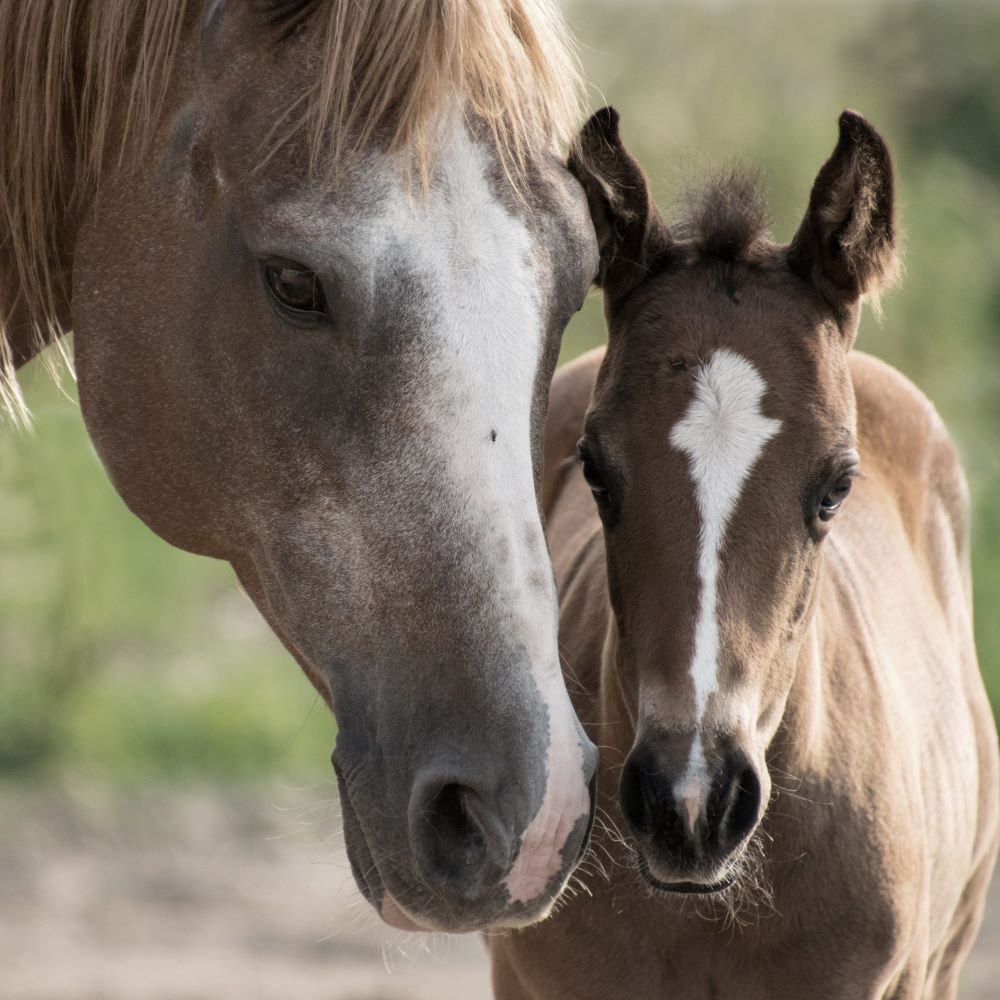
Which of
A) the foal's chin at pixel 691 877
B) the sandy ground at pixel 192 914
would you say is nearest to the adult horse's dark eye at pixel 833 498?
the foal's chin at pixel 691 877

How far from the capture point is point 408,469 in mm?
1838

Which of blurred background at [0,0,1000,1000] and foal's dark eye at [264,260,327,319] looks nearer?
foal's dark eye at [264,260,327,319]

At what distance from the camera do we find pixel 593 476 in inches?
94.7

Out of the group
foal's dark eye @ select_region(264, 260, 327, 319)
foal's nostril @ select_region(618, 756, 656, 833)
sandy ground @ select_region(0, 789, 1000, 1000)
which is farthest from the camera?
sandy ground @ select_region(0, 789, 1000, 1000)

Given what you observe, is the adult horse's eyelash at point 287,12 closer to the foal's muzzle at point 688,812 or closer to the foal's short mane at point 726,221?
the foal's short mane at point 726,221

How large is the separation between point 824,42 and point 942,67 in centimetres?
171

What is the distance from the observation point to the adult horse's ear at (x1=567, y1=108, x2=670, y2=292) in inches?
95.3

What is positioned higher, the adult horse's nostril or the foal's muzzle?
the adult horse's nostril

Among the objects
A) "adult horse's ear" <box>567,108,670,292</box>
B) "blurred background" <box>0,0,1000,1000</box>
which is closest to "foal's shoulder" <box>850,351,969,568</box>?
"blurred background" <box>0,0,1000,1000</box>

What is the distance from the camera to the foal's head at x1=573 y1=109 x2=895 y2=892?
214cm

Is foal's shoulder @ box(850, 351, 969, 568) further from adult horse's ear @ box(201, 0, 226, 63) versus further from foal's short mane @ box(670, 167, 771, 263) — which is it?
adult horse's ear @ box(201, 0, 226, 63)

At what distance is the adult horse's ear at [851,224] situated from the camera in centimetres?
245

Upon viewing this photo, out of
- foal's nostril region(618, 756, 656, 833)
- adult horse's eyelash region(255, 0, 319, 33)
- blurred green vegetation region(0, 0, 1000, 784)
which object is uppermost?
adult horse's eyelash region(255, 0, 319, 33)

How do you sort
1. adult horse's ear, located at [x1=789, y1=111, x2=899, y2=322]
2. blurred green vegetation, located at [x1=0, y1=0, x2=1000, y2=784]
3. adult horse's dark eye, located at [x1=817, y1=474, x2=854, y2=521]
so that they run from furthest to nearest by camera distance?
blurred green vegetation, located at [x1=0, y1=0, x2=1000, y2=784] → adult horse's ear, located at [x1=789, y1=111, x2=899, y2=322] → adult horse's dark eye, located at [x1=817, y1=474, x2=854, y2=521]
